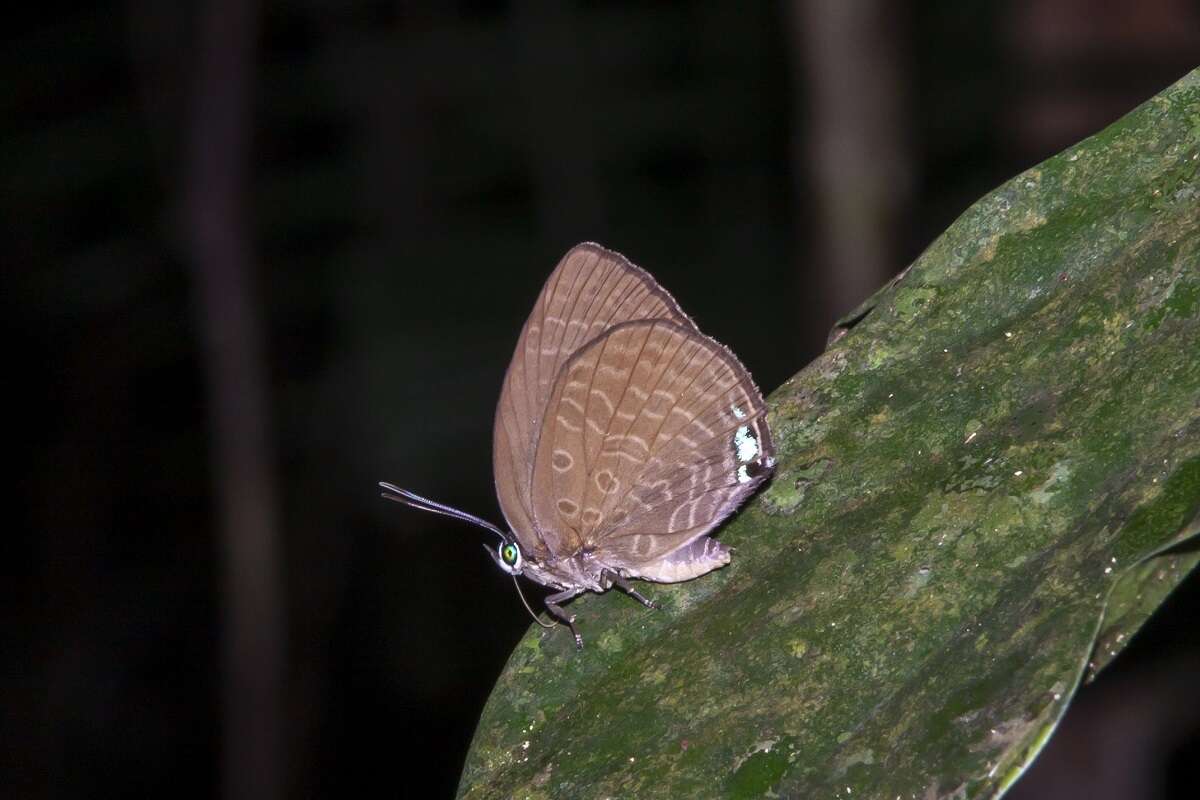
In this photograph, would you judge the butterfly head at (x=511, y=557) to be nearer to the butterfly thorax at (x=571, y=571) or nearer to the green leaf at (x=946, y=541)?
the butterfly thorax at (x=571, y=571)

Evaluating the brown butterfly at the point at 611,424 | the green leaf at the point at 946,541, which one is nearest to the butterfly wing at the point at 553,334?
the brown butterfly at the point at 611,424

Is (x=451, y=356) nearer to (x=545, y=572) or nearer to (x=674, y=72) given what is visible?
(x=674, y=72)

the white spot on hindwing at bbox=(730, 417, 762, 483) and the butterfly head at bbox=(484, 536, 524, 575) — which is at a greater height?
the white spot on hindwing at bbox=(730, 417, 762, 483)

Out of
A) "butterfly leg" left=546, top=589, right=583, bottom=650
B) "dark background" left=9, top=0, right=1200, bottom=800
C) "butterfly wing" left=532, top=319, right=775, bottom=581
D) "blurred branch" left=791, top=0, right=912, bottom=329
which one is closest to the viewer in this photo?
"butterfly leg" left=546, top=589, right=583, bottom=650

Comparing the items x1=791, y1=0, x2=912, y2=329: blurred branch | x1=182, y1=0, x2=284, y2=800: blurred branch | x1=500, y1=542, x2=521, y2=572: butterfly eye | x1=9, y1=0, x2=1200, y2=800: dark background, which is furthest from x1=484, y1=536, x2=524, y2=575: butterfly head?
x1=9, y1=0, x2=1200, y2=800: dark background

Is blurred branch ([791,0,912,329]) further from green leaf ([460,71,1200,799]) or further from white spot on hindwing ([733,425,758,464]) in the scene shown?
green leaf ([460,71,1200,799])

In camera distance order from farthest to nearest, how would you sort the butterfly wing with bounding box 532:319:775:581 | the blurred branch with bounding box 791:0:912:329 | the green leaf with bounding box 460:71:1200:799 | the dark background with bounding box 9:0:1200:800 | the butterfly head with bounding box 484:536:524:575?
the dark background with bounding box 9:0:1200:800, the blurred branch with bounding box 791:0:912:329, the butterfly head with bounding box 484:536:524:575, the butterfly wing with bounding box 532:319:775:581, the green leaf with bounding box 460:71:1200:799

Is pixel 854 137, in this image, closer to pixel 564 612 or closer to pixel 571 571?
pixel 571 571
